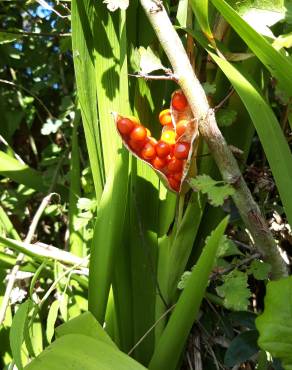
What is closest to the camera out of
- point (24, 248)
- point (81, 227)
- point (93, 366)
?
point (93, 366)

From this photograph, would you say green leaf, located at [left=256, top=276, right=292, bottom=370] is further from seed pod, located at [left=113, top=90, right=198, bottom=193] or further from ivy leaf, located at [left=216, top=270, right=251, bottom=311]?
seed pod, located at [left=113, top=90, right=198, bottom=193]

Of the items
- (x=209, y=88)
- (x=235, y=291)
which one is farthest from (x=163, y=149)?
(x=235, y=291)

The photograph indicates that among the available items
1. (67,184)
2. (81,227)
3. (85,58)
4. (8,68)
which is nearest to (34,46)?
(8,68)

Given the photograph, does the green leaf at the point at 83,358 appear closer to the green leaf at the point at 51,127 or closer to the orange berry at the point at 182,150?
the orange berry at the point at 182,150

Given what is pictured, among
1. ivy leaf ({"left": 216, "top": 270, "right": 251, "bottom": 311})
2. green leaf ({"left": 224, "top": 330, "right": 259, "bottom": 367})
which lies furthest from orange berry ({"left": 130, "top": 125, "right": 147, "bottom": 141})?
green leaf ({"left": 224, "top": 330, "right": 259, "bottom": 367})

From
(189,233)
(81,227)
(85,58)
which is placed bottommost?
(81,227)

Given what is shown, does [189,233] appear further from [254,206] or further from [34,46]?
[34,46]

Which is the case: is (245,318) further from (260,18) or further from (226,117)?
(260,18)
